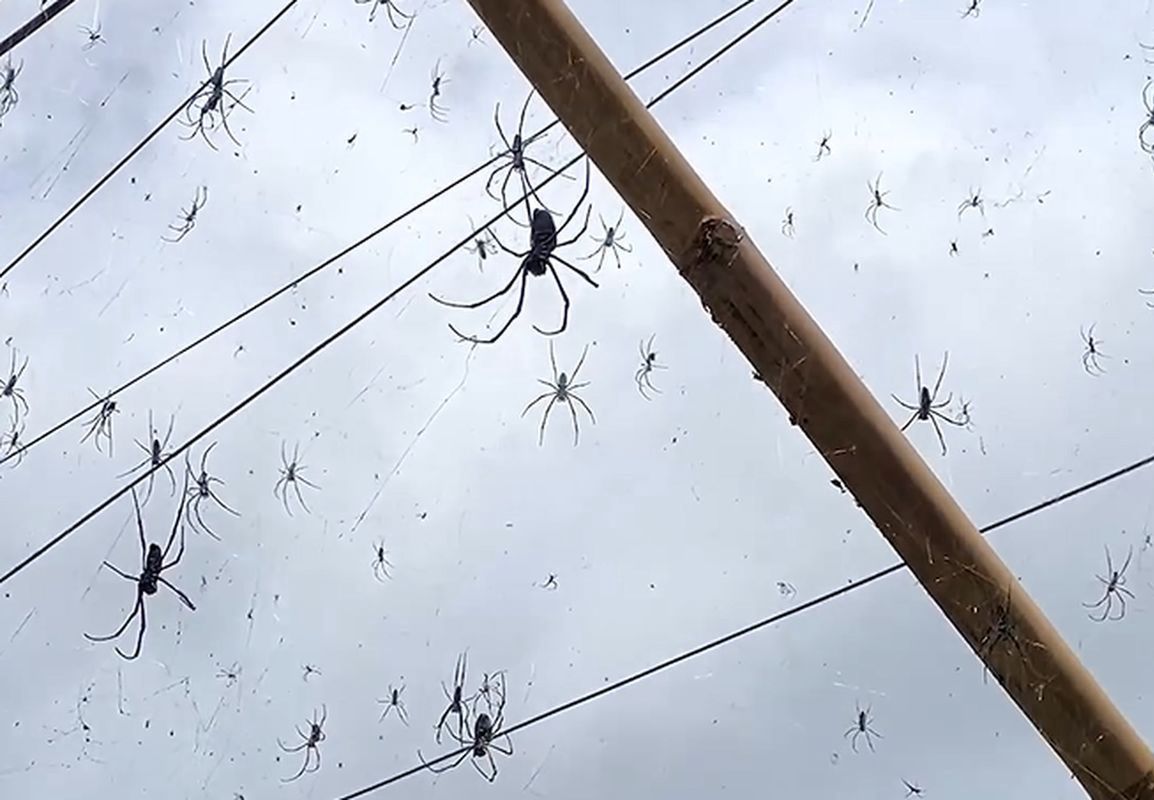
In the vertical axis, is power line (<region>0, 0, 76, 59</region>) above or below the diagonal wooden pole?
above

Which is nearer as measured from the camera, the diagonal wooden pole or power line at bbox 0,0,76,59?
the diagonal wooden pole

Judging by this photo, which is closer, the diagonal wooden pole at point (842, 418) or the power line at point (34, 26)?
the diagonal wooden pole at point (842, 418)

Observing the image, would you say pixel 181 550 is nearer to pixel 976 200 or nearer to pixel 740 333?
pixel 740 333

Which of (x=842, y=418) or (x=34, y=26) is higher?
(x=34, y=26)

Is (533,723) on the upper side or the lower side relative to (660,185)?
upper

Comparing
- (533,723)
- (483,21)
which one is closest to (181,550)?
(533,723)

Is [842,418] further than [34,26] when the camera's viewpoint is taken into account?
No

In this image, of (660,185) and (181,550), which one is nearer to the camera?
(660,185)

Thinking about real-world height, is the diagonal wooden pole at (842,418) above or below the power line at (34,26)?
below
